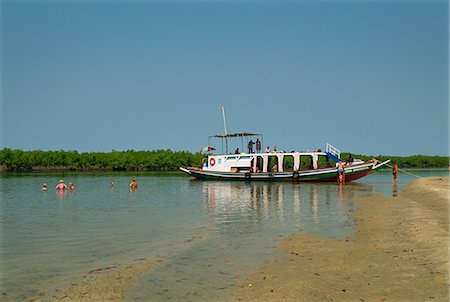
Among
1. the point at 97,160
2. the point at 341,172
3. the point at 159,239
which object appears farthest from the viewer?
the point at 97,160

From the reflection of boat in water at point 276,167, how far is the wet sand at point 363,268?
29413mm

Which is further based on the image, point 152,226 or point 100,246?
point 152,226

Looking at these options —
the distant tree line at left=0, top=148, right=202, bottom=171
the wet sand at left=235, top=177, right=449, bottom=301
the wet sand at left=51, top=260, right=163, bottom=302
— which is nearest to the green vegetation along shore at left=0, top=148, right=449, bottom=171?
the distant tree line at left=0, top=148, right=202, bottom=171

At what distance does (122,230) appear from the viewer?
57.3 ft

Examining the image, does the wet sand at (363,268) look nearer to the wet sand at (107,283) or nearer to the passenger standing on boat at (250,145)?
the wet sand at (107,283)

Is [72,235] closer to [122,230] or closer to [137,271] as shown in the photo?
[122,230]

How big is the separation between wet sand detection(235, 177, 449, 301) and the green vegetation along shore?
9782cm

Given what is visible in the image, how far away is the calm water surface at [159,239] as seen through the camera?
32.2 ft

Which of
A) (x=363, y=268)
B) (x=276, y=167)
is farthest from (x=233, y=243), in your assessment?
(x=276, y=167)

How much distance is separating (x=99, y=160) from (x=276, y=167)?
77671 mm

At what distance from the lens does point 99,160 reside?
11744 centimetres

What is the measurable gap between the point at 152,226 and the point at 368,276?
1084 cm

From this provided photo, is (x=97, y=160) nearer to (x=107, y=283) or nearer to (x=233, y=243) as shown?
(x=233, y=243)

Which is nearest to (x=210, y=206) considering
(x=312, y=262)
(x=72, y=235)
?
(x=72, y=235)
